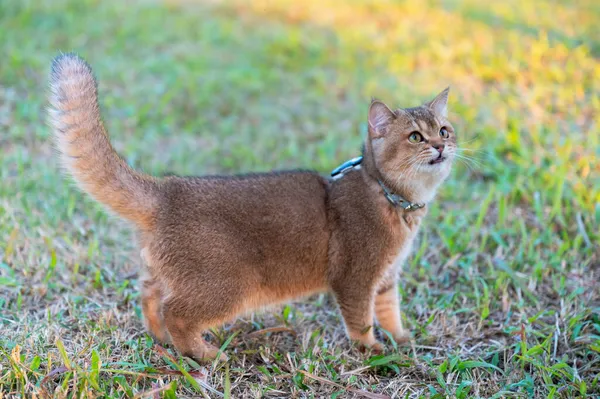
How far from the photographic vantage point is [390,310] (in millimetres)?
3957

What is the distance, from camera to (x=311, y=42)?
823 cm

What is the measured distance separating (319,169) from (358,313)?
212 cm

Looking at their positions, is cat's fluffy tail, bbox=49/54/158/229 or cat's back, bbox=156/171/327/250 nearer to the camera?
cat's fluffy tail, bbox=49/54/158/229

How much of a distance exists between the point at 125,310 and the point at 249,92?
12.0 feet

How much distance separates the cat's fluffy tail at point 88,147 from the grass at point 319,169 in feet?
1.57

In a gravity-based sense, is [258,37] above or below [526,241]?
above

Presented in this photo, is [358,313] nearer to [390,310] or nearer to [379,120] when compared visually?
[390,310]

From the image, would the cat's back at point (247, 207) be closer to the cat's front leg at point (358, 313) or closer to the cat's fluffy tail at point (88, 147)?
the cat's fluffy tail at point (88, 147)

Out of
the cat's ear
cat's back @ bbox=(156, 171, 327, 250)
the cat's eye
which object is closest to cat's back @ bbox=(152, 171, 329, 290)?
cat's back @ bbox=(156, 171, 327, 250)

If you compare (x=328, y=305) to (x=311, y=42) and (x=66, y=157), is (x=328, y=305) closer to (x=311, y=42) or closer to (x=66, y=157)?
(x=66, y=157)

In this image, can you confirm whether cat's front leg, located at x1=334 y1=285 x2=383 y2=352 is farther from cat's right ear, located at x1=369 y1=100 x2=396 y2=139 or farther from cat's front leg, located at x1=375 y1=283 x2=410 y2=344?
cat's right ear, located at x1=369 y1=100 x2=396 y2=139

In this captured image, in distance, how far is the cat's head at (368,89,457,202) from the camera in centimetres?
371

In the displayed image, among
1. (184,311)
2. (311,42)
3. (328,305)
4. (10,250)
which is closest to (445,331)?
(328,305)

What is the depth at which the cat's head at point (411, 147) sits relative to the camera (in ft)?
12.2
